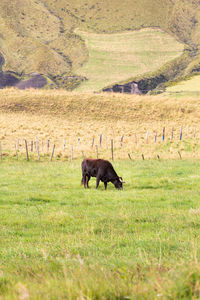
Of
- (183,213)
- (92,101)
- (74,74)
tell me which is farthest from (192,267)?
(74,74)

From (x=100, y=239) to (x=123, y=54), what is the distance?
506ft

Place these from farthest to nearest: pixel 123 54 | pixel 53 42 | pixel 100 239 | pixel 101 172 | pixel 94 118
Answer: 1. pixel 53 42
2. pixel 123 54
3. pixel 94 118
4. pixel 101 172
5. pixel 100 239

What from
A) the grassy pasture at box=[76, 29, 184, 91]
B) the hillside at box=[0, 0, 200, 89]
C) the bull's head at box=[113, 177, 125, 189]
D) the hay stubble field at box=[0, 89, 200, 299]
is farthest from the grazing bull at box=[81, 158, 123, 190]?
the hillside at box=[0, 0, 200, 89]

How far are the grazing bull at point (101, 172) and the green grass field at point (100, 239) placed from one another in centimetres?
62

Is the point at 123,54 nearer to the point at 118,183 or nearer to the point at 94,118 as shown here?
the point at 94,118

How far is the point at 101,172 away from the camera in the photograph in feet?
49.9

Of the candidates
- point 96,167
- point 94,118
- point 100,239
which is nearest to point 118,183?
point 96,167

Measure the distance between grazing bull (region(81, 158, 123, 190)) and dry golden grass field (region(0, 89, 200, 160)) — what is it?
1948 centimetres

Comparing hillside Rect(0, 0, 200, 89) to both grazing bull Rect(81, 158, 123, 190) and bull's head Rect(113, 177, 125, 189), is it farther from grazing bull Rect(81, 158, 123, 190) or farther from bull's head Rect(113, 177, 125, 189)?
bull's head Rect(113, 177, 125, 189)

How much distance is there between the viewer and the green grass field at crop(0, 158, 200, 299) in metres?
2.99

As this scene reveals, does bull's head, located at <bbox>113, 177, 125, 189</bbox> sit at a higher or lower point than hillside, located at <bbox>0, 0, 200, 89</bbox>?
lower

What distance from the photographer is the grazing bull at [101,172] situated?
1526 cm

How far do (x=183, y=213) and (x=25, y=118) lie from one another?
48.9 m

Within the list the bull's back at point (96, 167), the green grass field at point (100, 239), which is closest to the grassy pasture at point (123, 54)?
the bull's back at point (96, 167)
